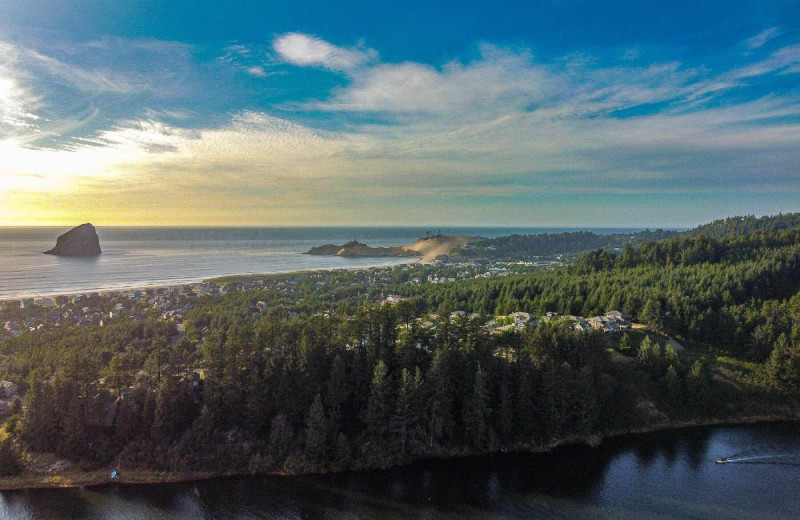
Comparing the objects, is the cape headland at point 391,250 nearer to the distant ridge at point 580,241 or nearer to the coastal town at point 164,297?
the distant ridge at point 580,241

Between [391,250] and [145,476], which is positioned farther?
[391,250]

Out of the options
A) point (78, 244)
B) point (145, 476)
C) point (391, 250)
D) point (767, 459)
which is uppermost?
point (78, 244)

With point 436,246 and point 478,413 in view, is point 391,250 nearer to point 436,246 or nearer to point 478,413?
point 436,246

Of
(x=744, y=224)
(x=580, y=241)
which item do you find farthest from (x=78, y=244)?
(x=744, y=224)

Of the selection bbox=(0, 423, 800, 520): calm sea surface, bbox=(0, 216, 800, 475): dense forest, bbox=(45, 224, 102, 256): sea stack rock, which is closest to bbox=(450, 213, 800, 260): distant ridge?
bbox=(0, 216, 800, 475): dense forest

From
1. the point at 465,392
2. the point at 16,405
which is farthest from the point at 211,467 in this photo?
the point at 465,392

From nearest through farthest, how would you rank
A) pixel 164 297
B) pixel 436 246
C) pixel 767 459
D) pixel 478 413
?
pixel 767 459
pixel 478 413
pixel 164 297
pixel 436 246

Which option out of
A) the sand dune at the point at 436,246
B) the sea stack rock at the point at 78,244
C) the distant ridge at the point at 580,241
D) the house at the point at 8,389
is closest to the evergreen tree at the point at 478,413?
the house at the point at 8,389
